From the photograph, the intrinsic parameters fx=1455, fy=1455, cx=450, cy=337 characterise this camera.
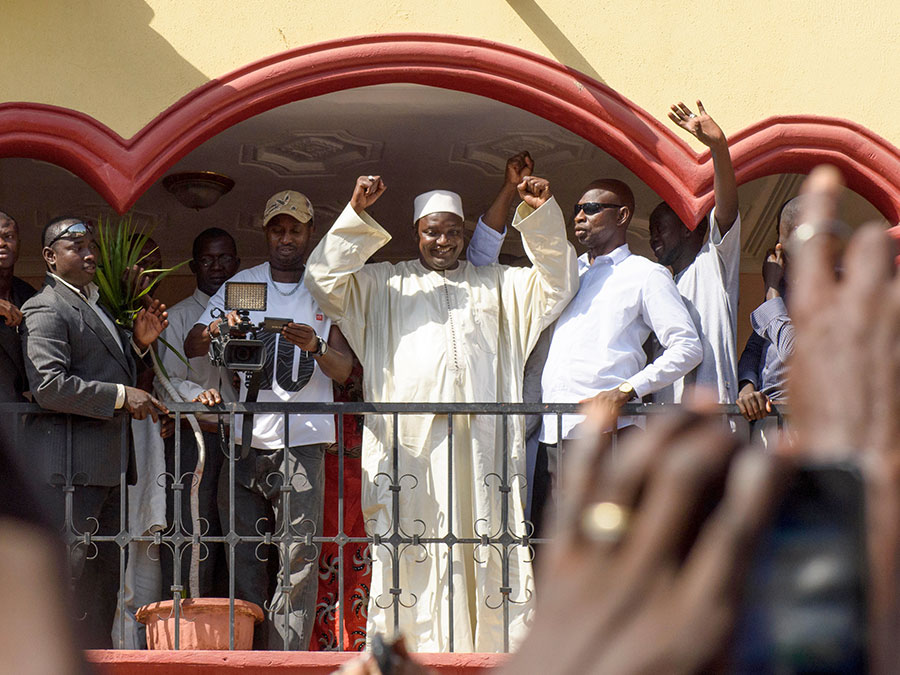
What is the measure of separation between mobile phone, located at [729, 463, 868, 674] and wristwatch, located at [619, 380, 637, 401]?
15.7 ft

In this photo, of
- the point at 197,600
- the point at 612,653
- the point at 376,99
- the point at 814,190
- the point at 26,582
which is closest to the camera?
the point at 612,653

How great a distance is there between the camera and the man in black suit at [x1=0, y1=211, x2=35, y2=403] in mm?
5812

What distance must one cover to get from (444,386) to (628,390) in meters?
0.83

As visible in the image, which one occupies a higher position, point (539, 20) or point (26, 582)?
point (539, 20)

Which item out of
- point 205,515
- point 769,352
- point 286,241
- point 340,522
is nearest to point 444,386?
point 340,522

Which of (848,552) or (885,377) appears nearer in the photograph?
(848,552)

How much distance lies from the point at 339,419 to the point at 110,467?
952 mm

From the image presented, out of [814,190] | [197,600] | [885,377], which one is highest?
[814,190]

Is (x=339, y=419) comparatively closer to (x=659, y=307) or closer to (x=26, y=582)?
(x=659, y=307)

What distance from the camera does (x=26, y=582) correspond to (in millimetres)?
1108

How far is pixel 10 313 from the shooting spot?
228 inches

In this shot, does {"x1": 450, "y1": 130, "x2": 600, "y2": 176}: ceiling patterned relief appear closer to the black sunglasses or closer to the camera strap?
the black sunglasses

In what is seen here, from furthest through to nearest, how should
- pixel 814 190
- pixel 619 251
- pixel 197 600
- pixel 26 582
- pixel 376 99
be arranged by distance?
pixel 376 99, pixel 619 251, pixel 197 600, pixel 814 190, pixel 26 582

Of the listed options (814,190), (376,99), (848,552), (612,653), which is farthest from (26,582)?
(376,99)
